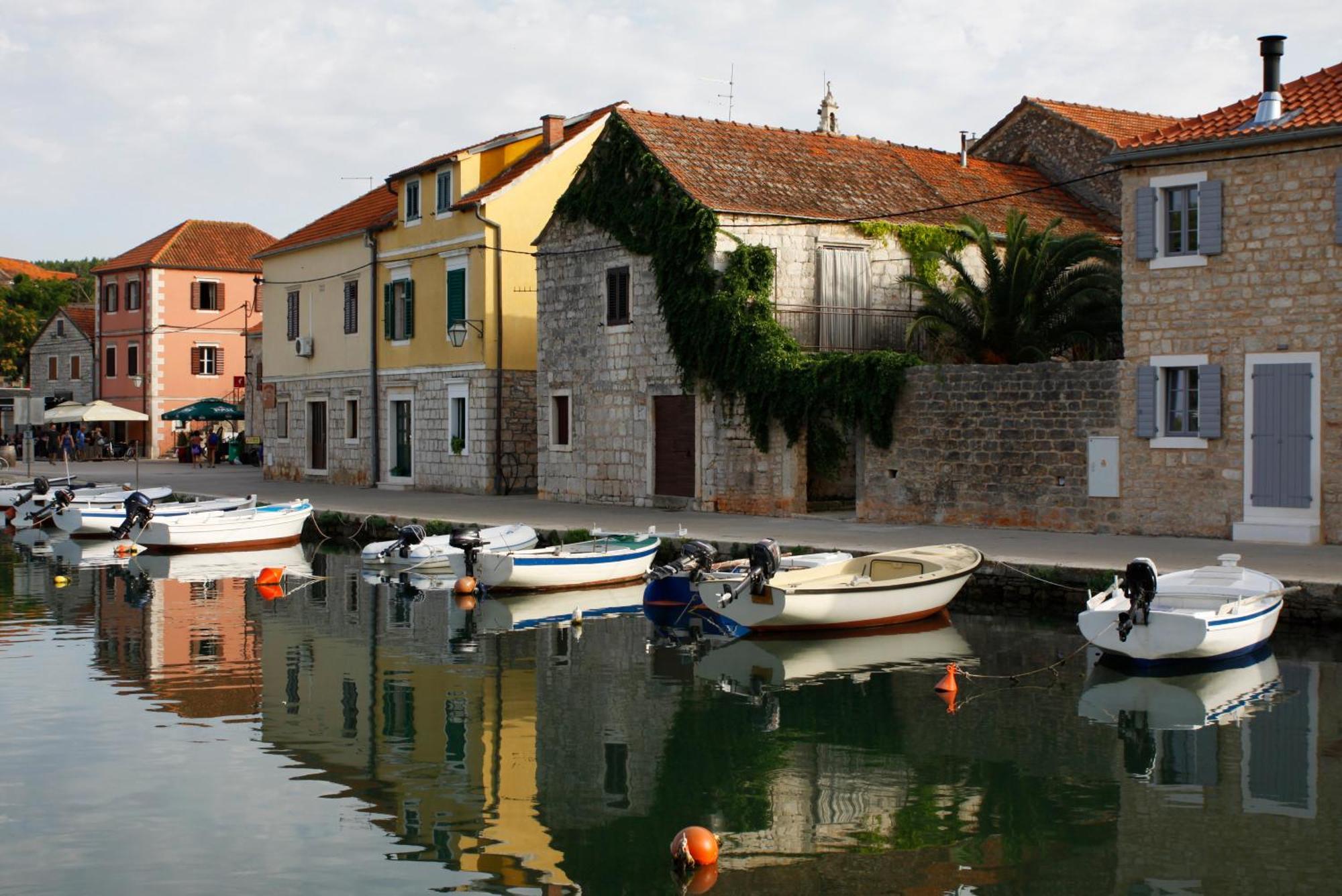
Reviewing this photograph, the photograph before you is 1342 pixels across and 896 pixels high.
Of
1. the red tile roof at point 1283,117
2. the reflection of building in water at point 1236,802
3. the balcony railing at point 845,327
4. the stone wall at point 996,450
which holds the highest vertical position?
the red tile roof at point 1283,117

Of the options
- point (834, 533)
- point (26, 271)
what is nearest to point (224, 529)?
point (834, 533)

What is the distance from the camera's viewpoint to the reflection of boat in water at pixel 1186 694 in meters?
12.9

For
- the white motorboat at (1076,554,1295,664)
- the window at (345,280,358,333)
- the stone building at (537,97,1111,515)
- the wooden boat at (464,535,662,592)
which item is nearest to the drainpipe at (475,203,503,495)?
the stone building at (537,97,1111,515)

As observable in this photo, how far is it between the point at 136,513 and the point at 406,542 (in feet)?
23.2

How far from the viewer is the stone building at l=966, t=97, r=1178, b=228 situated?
3253 centimetres

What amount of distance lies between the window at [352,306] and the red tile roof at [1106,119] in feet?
56.8

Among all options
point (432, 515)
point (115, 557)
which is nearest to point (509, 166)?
point (432, 515)

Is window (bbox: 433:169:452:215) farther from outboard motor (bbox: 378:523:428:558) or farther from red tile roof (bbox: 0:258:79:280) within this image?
red tile roof (bbox: 0:258:79:280)

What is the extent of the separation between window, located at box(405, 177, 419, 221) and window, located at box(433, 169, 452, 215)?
1.03m

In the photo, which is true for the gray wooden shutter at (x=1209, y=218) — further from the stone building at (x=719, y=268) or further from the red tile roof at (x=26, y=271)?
the red tile roof at (x=26, y=271)

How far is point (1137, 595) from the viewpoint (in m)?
14.4

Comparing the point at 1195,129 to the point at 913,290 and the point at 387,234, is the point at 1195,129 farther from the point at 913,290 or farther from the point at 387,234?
the point at 387,234

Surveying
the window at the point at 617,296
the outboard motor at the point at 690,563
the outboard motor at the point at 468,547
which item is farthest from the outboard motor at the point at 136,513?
the outboard motor at the point at 690,563

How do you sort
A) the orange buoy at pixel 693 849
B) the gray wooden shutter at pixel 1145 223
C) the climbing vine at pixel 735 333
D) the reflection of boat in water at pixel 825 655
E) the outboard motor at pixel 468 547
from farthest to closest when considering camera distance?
the climbing vine at pixel 735 333 → the gray wooden shutter at pixel 1145 223 → the outboard motor at pixel 468 547 → the reflection of boat in water at pixel 825 655 → the orange buoy at pixel 693 849
